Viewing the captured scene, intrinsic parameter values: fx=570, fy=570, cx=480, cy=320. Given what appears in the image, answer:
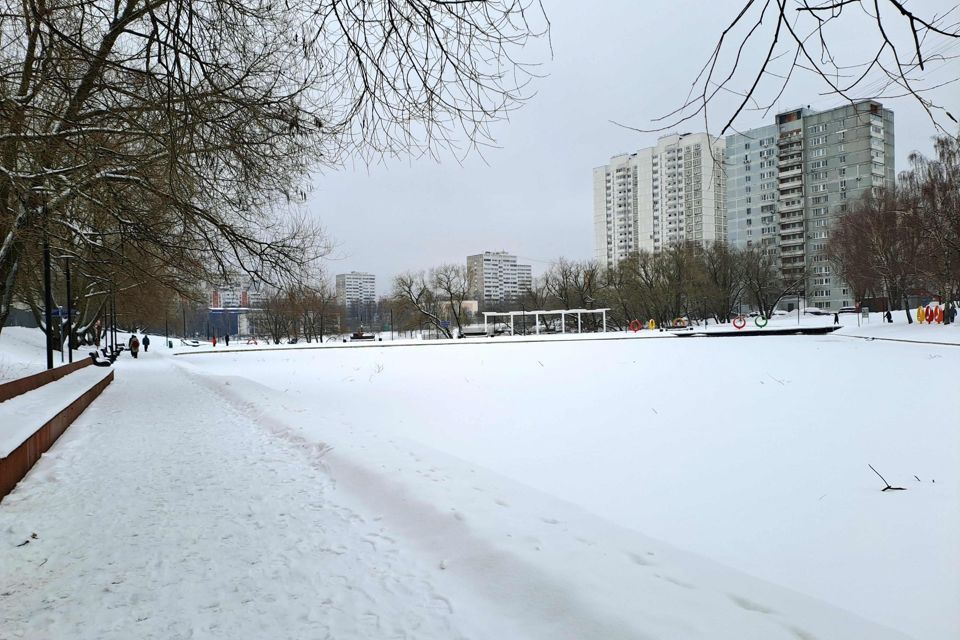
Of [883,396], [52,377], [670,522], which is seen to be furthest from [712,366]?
[52,377]

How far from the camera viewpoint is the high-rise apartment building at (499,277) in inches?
4427

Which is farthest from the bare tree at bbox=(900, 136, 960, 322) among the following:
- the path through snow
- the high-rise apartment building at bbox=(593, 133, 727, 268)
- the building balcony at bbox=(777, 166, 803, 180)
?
the building balcony at bbox=(777, 166, 803, 180)

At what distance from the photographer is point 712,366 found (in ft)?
58.4

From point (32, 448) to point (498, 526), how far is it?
5.72 meters

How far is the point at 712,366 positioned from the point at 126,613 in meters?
17.3

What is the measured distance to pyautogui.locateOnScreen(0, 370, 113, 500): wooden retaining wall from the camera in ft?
17.5

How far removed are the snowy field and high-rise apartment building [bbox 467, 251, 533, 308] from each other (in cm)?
9924

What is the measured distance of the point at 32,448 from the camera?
6.50 meters

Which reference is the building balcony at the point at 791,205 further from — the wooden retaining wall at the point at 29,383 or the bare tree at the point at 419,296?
the wooden retaining wall at the point at 29,383

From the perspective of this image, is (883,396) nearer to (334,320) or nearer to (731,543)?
(731,543)

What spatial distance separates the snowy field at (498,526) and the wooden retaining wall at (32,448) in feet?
0.56

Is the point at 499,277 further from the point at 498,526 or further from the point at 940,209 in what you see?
the point at 498,526

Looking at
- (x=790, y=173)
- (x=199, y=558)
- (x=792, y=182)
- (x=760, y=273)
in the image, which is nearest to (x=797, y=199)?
(x=792, y=182)

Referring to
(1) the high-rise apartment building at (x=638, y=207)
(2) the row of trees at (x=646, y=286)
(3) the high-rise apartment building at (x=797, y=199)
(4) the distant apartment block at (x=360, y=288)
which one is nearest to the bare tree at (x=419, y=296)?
(2) the row of trees at (x=646, y=286)
